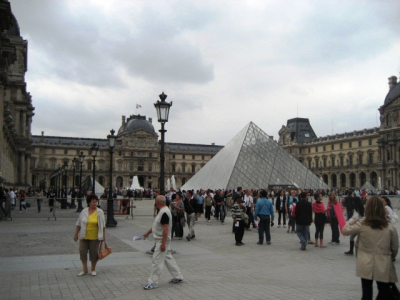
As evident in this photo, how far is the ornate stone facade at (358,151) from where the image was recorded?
63.3 meters

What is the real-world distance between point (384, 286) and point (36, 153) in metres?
87.6

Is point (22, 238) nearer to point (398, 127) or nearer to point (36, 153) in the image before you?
Answer: point (398, 127)

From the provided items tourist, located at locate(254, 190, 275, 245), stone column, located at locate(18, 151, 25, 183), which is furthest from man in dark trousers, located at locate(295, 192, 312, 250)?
stone column, located at locate(18, 151, 25, 183)

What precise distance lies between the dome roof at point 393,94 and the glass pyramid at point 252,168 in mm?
36871

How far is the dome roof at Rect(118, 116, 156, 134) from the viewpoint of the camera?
296 feet

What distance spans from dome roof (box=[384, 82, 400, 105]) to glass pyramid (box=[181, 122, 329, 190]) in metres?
36.9

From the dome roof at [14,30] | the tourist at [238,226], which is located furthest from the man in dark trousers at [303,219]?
the dome roof at [14,30]

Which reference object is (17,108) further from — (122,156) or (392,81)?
(392,81)

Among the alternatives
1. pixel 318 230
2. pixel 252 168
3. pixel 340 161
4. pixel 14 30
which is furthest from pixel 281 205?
pixel 340 161

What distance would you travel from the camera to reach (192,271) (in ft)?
21.9

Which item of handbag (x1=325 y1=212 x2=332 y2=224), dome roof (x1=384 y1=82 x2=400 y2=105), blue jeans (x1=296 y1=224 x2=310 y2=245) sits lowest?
blue jeans (x1=296 y1=224 x2=310 y2=245)

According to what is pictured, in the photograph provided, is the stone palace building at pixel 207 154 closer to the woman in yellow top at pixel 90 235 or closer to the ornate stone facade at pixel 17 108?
the ornate stone facade at pixel 17 108

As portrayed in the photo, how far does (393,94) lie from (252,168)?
45.7 meters

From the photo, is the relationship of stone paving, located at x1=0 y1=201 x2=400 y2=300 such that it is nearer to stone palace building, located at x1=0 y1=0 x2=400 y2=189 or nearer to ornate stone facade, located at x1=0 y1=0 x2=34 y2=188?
ornate stone facade, located at x1=0 y1=0 x2=34 y2=188
